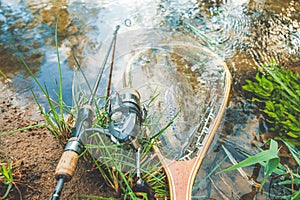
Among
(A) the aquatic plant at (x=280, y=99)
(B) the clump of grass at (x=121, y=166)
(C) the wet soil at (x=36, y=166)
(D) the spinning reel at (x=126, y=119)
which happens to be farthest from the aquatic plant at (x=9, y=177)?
(A) the aquatic plant at (x=280, y=99)

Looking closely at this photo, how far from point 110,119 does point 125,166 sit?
0.27 meters

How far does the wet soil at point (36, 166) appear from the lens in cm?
175

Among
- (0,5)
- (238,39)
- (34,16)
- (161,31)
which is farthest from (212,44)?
(0,5)

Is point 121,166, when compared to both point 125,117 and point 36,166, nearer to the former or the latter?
point 125,117

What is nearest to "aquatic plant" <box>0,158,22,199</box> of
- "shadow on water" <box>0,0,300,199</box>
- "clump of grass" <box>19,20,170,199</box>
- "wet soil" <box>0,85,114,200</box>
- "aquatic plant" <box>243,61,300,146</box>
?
"wet soil" <box>0,85,114,200</box>

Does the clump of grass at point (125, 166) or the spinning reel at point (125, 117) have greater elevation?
the spinning reel at point (125, 117)

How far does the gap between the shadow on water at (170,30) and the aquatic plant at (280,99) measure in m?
0.09

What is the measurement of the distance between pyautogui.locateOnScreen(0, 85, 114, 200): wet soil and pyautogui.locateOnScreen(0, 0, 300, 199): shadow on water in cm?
45

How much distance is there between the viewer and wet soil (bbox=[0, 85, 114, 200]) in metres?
1.75

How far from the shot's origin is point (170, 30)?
11.0 feet

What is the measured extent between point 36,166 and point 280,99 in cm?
190

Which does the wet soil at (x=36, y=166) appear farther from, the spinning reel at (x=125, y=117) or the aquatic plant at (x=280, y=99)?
the aquatic plant at (x=280, y=99)

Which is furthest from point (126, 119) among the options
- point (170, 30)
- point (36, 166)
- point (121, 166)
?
point (170, 30)

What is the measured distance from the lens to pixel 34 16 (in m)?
3.45
